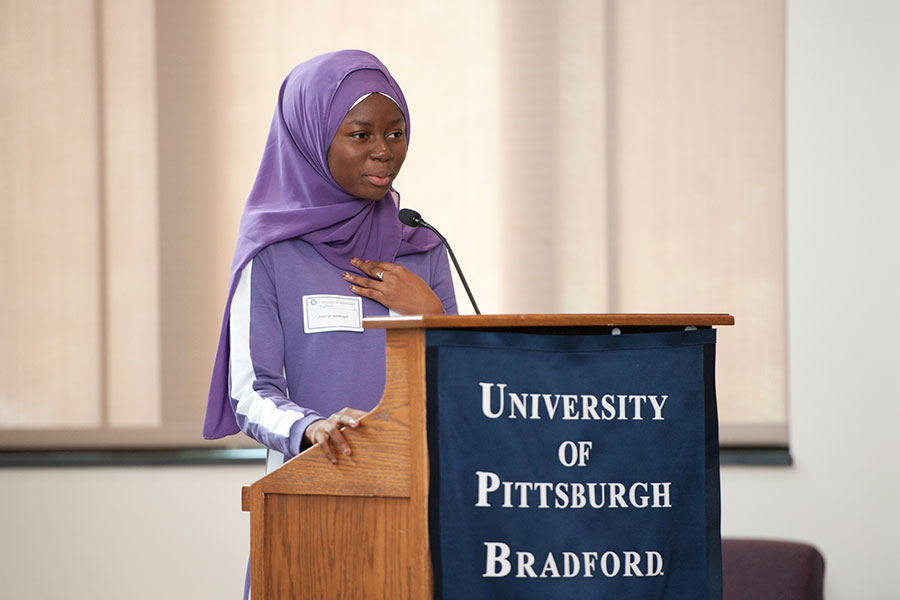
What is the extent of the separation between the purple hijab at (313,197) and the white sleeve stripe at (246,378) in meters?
0.03

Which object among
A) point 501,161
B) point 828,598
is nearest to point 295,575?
point 501,161

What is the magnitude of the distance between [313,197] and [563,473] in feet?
2.54

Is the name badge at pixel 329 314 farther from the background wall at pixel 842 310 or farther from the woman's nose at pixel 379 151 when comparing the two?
the background wall at pixel 842 310

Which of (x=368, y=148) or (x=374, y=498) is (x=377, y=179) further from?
(x=374, y=498)

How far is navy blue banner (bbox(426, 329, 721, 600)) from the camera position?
1.14 m

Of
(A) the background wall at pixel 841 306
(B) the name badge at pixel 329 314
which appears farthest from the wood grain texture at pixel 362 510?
(A) the background wall at pixel 841 306

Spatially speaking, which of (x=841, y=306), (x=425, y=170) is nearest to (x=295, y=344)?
(x=425, y=170)

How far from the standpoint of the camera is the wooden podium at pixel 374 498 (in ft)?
3.74

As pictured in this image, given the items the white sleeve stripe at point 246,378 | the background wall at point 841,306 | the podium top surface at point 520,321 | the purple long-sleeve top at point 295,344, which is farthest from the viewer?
the background wall at point 841,306

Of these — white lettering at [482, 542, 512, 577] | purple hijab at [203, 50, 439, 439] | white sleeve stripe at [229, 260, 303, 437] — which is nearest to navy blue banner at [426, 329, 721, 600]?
white lettering at [482, 542, 512, 577]

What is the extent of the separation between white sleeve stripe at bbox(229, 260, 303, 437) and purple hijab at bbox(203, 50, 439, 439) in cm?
3

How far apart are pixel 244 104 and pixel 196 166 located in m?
0.29

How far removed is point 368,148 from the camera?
1.59 metres

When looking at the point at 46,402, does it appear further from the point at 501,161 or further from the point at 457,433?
the point at 457,433
